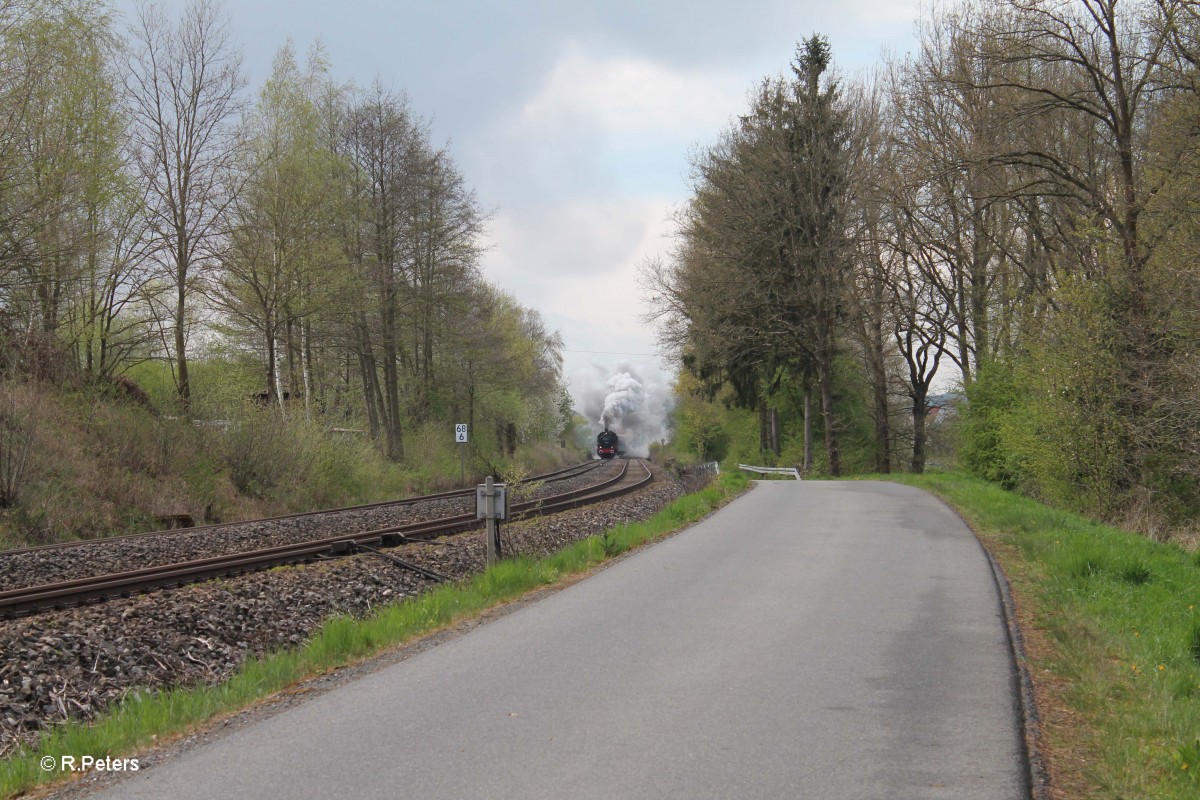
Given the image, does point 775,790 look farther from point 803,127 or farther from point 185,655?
point 803,127

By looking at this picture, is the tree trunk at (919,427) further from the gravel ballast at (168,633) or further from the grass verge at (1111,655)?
the gravel ballast at (168,633)

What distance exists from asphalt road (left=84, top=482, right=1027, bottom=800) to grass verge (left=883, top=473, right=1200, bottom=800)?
342 millimetres

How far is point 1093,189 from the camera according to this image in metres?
20.0

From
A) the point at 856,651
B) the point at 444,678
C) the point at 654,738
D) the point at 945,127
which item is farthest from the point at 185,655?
the point at 945,127

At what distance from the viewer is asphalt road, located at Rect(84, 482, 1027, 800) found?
4.59 metres

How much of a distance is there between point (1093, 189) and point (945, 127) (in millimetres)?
10185

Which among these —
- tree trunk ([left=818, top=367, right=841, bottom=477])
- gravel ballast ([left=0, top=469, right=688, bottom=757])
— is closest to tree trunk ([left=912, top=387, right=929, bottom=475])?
tree trunk ([left=818, top=367, right=841, bottom=477])

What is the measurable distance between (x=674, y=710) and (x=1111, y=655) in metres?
3.85

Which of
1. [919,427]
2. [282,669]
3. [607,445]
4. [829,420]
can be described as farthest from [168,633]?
[607,445]

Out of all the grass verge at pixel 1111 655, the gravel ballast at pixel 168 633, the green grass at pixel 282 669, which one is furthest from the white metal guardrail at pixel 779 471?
the gravel ballast at pixel 168 633

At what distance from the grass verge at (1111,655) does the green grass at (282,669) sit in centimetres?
518

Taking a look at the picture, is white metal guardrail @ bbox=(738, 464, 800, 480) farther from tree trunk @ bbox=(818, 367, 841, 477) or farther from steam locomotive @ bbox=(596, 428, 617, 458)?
steam locomotive @ bbox=(596, 428, 617, 458)

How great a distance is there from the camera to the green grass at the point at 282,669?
18.1 ft

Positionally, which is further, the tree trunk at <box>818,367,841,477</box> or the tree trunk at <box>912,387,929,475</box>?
the tree trunk at <box>912,387,929,475</box>
